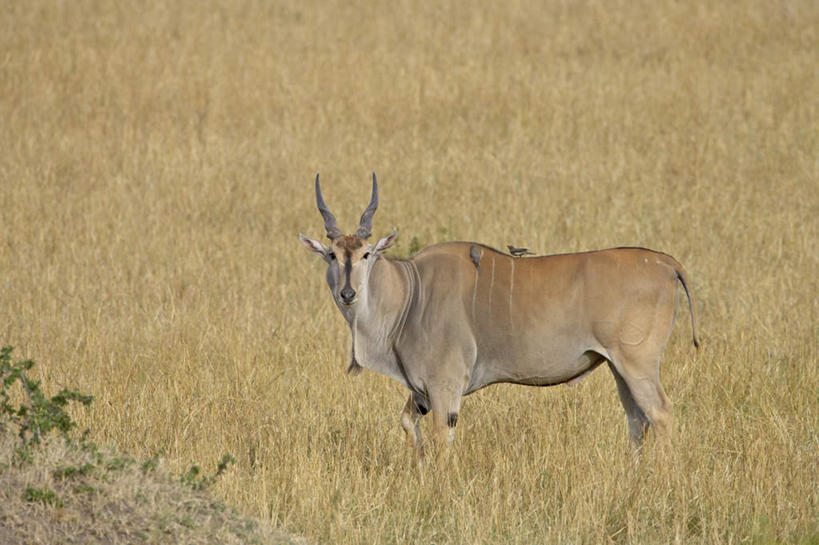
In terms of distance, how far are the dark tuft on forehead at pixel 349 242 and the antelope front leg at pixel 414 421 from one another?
98 cm

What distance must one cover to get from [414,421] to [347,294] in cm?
95

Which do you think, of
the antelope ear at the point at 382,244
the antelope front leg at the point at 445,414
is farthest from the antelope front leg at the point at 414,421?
the antelope ear at the point at 382,244

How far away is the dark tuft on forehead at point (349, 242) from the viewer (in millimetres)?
6441

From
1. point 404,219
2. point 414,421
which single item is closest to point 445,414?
point 414,421

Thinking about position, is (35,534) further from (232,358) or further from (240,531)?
(232,358)

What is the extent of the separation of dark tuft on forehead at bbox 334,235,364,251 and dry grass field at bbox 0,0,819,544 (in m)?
1.23

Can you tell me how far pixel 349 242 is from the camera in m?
6.46

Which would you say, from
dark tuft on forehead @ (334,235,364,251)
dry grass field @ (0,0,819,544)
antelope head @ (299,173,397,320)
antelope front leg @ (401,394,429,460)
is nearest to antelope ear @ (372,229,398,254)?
antelope head @ (299,173,397,320)

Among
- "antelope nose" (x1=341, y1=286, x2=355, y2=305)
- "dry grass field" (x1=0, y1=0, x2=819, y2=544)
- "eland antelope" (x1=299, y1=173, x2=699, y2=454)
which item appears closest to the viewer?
"dry grass field" (x1=0, y1=0, x2=819, y2=544)

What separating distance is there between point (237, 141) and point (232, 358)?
7534 mm

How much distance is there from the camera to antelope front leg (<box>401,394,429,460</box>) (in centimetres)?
659

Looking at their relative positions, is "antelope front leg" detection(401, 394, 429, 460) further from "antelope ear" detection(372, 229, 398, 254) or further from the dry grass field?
"antelope ear" detection(372, 229, 398, 254)

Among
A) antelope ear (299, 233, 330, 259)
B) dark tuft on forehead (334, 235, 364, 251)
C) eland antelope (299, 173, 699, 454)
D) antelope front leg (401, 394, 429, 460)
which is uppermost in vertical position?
dark tuft on forehead (334, 235, 364, 251)

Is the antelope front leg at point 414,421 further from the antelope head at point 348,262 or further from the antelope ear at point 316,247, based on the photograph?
the antelope ear at point 316,247
